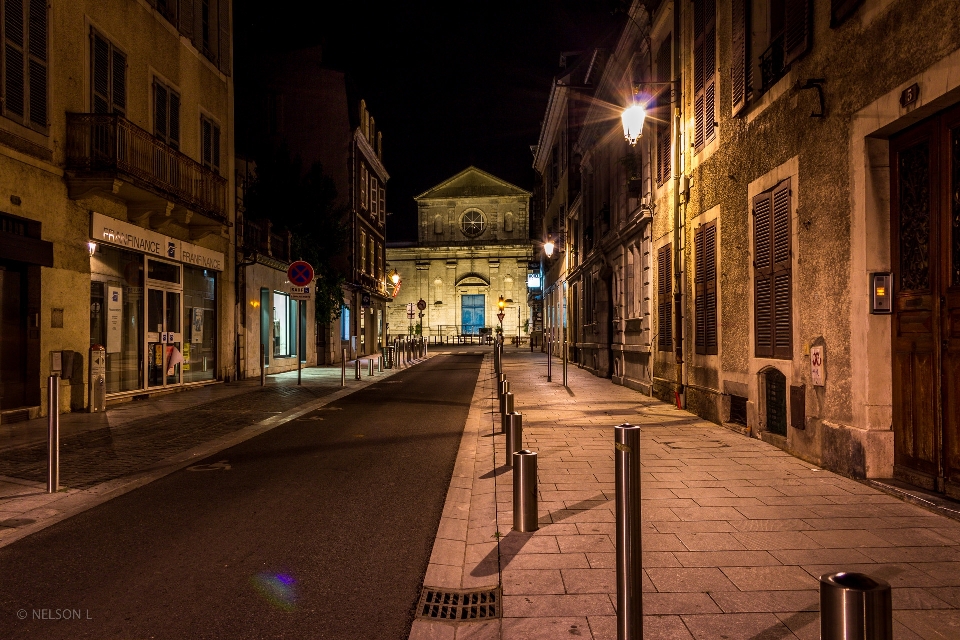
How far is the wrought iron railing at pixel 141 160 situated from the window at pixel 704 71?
33.4 feet

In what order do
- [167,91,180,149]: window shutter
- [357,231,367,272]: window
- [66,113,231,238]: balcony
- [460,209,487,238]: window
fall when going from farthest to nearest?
[460,209,487,238]: window
[357,231,367,272]: window
[167,91,180,149]: window shutter
[66,113,231,238]: balcony

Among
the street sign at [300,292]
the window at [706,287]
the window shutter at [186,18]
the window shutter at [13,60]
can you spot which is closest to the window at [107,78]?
the window shutter at [13,60]

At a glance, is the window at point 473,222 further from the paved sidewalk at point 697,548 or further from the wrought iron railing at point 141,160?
the paved sidewalk at point 697,548

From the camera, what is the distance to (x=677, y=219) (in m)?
12.4

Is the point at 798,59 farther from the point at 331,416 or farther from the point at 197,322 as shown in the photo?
the point at 197,322

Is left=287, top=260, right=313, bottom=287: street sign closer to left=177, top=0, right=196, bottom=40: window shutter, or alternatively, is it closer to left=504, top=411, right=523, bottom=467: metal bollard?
left=177, top=0, right=196, bottom=40: window shutter

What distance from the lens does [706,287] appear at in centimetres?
1100

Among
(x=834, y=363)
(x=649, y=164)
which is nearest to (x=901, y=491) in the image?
(x=834, y=363)

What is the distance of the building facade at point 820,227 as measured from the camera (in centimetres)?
572

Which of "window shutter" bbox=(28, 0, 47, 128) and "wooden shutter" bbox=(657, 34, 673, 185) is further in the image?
"wooden shutter" bbox=(657, 34, 673, 185)

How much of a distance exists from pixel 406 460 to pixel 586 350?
18061 millimetres

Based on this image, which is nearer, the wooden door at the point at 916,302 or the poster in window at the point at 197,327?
the wooden door at the point at 916,302

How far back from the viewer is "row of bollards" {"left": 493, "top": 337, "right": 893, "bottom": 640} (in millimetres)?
1854

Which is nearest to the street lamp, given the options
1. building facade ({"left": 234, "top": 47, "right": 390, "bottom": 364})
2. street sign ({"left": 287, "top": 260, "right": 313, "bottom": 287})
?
street sign ({"left": 287, "top": 260, "right": 313, "bottom": 287})
